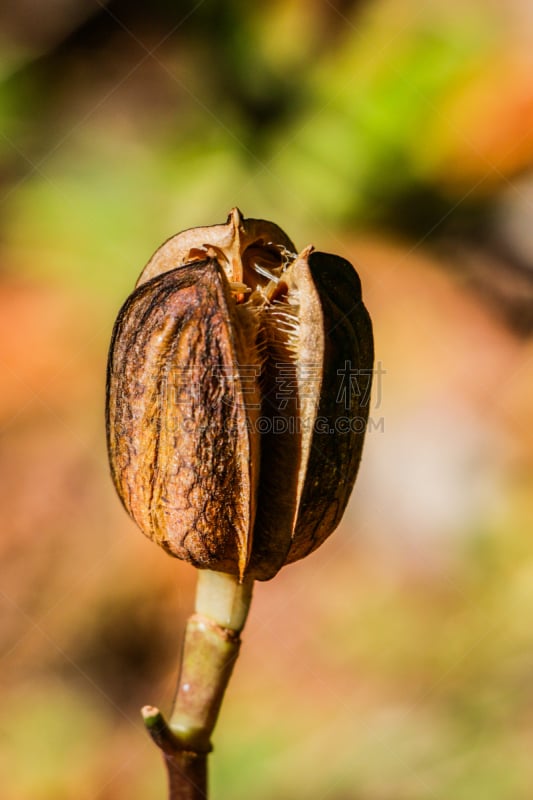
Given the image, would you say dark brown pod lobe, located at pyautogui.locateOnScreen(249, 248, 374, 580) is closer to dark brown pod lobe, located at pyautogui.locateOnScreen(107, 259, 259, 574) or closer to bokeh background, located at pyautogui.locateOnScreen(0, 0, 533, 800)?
dark brown pod lobe, located at pyautogui.locateOnScreen(107, 259, 259, 574)

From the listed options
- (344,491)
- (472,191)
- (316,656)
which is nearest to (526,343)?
(472,191)

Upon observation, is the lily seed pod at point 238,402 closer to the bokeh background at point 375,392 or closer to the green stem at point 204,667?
the green stem at point 204,667

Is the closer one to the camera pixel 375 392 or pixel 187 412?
pixel 187 412

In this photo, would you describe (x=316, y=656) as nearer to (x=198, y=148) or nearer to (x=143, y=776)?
(x=143, y=776)

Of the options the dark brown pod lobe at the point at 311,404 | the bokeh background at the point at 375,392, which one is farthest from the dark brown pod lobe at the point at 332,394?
the bokeh background at the point at 375,392

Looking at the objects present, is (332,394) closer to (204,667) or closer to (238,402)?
(238,402)

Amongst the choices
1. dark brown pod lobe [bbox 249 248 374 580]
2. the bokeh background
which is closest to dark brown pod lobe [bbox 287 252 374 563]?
dark brown pod lobe [bbox 249 248 374 580]

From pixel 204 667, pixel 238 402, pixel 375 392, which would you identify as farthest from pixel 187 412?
pixel 375 392
